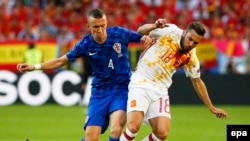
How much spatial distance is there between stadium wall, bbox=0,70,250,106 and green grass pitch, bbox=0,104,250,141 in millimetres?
248

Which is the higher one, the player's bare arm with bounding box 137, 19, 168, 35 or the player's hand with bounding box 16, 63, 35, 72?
the player's bare arm with bounding box 137, 19, 168, 35

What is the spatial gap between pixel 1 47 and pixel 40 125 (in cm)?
632

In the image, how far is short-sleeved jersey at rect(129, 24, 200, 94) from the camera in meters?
10.8

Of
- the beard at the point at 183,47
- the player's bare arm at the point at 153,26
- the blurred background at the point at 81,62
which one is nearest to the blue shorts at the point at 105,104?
the player's bare arm at the point at 153,26

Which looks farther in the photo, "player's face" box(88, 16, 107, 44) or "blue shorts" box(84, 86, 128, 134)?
"blue shorts" box(84, 86, 128, 134)

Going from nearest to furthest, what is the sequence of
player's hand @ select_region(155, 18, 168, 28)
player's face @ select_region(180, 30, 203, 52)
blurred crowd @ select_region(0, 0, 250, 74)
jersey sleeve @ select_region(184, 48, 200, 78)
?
player's face @ select_region(180, 30, 203, 52)
player's hand @ select_region(155, 18, 168, 28)
jersey sleeve @ select_region(184, 48, 200, 78)
blurred crowd @ select_region(0, 0, 250, 74)

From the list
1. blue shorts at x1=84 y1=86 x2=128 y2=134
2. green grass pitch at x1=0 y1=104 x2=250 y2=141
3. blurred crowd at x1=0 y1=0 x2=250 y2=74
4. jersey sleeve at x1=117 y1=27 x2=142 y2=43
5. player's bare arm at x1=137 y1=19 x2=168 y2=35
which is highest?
blurred crowd at x1=0 y1=0 x2=250 y2=74

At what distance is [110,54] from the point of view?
10914 mm

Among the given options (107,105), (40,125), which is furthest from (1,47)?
(107,105)

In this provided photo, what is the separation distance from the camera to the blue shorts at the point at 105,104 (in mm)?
10961

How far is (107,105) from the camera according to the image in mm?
11023

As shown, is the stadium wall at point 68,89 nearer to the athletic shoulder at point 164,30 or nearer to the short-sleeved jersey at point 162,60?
the short-sleeved jersey at point 162,60

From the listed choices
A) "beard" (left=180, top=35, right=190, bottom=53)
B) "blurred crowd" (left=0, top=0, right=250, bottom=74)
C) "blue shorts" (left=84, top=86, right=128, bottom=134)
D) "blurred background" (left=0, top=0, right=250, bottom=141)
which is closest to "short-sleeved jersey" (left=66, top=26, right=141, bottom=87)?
"blue shorts" (left=84, top=86, right=128, bottom=134)

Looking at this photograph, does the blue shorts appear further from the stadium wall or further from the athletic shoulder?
the stadium wall
